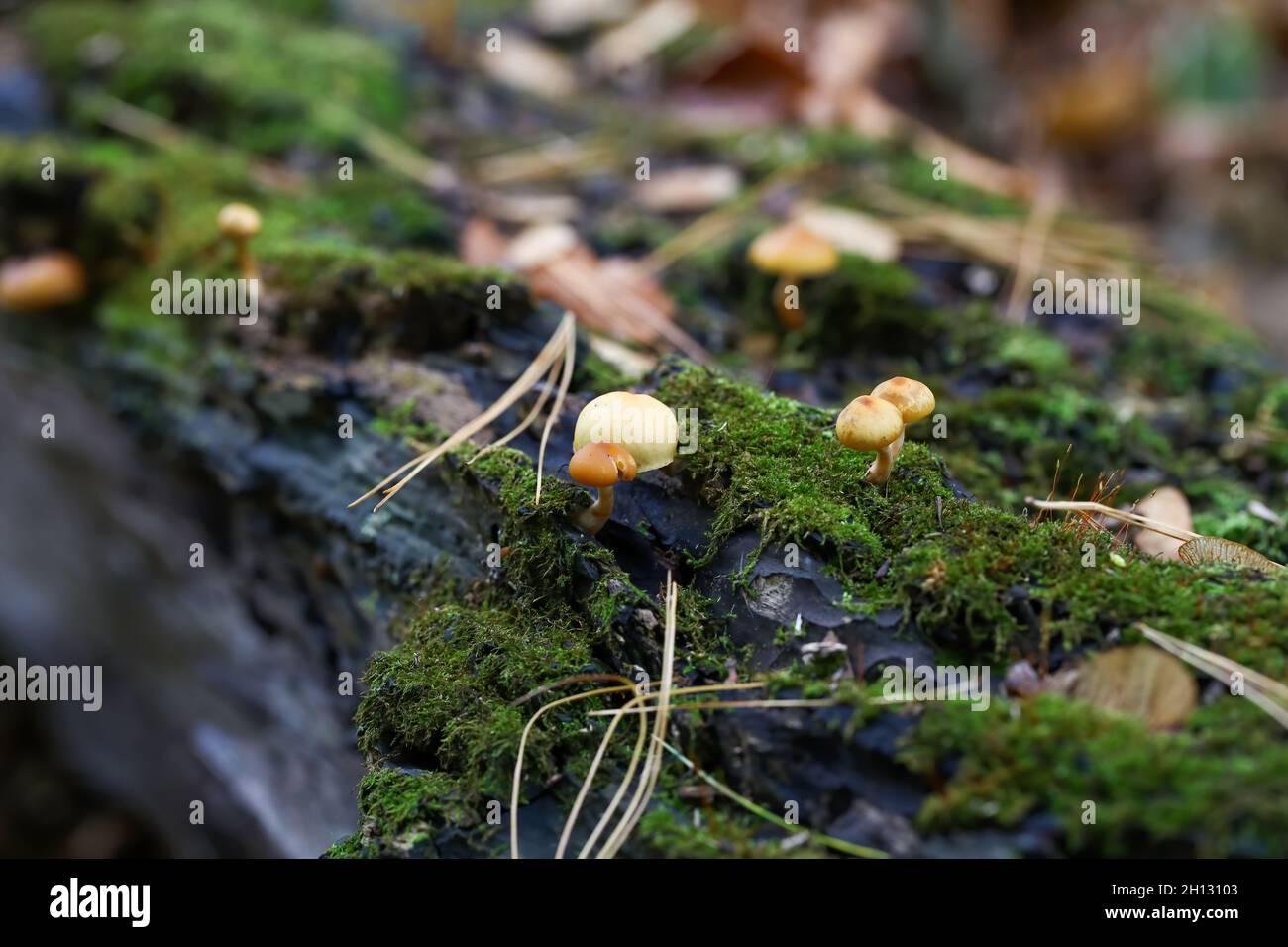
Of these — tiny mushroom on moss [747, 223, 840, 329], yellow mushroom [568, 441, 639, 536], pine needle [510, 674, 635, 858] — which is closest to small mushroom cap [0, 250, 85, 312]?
tiny mushroom on moss [747, 223, 840, 329]

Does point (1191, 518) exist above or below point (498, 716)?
above

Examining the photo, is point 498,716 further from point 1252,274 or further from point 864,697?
point 1252,274

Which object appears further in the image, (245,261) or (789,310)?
(789,310)

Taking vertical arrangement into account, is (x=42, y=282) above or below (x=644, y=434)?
above

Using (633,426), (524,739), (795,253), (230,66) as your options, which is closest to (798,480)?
(633,426)

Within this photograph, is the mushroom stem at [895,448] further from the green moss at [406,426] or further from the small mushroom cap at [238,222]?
the small mushroom cap at [238,222]

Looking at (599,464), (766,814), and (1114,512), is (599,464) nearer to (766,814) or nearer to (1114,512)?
(766,814)

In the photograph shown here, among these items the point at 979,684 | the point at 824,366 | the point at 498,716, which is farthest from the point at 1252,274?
the point at 498,716
